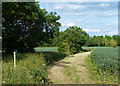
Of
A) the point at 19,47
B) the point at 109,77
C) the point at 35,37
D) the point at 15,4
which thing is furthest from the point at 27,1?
the point at 109,77

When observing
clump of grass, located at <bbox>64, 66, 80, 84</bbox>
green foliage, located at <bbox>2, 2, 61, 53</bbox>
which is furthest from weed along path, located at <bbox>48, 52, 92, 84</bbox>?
green foliage, located at <bbox>2, 2, 61, 53</bbox>

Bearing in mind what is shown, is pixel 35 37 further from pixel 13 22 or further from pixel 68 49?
pixel 68 49

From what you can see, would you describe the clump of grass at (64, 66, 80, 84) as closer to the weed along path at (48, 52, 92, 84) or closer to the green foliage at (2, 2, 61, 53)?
the weed along path at (48, 52, 92, 84)

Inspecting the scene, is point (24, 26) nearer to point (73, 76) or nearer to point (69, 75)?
point (69, 75)

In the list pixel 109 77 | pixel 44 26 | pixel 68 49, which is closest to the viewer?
pixel 109 77

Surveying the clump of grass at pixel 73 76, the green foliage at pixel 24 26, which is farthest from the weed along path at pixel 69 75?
the green foliage at pixel 24 26

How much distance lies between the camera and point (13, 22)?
9.48 meters

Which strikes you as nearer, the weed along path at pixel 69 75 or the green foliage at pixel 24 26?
the weed along path at pixel 69 75

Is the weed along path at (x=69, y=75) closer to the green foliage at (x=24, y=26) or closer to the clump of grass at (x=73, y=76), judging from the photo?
the clump of grass at (x=73, y=76)

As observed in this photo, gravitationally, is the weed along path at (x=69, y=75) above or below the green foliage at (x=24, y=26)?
below

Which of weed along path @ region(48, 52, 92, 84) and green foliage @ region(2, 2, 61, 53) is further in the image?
green foliage @ region(2, 2, 61, 53)

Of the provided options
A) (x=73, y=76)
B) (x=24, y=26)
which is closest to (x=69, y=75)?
(x=73, y=76)

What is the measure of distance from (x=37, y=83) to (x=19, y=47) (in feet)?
20.0

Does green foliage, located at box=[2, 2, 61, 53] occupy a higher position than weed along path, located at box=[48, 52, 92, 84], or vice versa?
green foliage, located at box=[2, 2, 61, 53]
